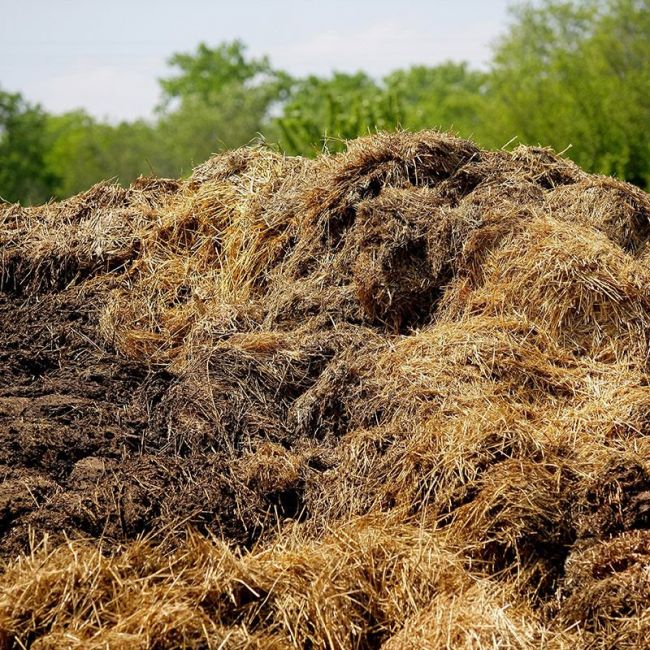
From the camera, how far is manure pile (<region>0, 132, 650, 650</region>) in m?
3.32

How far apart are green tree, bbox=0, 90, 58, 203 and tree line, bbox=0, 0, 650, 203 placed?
0.21 feet

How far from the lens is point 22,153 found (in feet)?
144

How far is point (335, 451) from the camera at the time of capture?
4.31 metres

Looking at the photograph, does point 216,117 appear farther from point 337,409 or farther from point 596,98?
point 337,409

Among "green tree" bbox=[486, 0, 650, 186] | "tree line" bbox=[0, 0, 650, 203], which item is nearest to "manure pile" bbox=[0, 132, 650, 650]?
"tree line" bbox=[0, 0, 650, 203]

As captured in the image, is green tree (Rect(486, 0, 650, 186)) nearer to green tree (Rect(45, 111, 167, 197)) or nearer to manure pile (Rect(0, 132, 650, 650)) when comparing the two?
manure pile (Rect(0, 132, 650, 650))

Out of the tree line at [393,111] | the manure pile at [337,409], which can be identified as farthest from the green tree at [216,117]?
the manure pile at [337,409]

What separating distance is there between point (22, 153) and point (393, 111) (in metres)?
29.2

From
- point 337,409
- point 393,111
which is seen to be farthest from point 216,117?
point 337,409

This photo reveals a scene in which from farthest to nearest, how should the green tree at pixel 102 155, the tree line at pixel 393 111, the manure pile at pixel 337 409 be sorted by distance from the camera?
the green tree at pixel 102 155 < the tree line at pixel 393 111 < the manure pile at pixel 337 409

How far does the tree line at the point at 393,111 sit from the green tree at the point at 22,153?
0.06 meters

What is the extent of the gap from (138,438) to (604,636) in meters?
2.24

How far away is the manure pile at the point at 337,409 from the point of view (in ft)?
10.9

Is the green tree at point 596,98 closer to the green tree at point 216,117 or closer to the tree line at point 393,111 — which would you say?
the tree line at point 393,111
